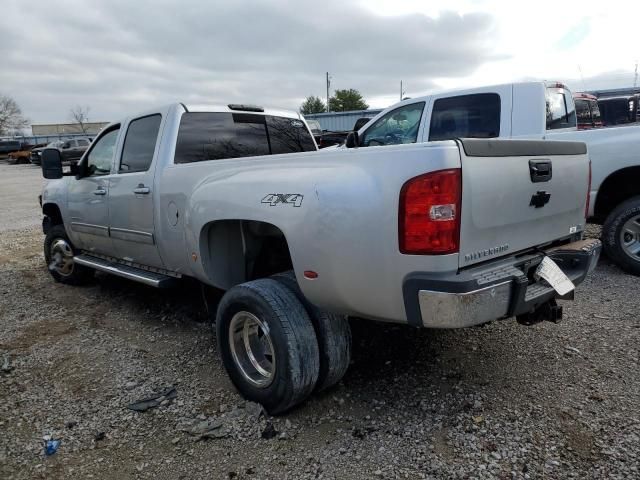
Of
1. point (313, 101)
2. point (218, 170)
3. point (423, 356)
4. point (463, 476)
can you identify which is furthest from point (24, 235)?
point (313, 101)

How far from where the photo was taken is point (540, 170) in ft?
8.66

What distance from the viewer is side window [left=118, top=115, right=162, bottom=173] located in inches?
162

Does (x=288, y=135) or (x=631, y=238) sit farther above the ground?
(x=288, y=135)

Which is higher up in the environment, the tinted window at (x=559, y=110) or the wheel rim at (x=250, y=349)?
the tinted window at (x=559, y=110)

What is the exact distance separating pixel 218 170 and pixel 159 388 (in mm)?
1516

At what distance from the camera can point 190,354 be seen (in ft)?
12.4

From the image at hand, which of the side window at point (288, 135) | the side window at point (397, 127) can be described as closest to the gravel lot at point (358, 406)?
the side window at point (288, 135)

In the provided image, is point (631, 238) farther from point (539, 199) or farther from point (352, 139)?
point (352, 139)

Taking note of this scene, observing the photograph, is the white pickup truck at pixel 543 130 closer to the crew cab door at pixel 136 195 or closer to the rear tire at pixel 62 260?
the crew cab door at pixel 136 195

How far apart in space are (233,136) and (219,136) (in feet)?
0.49

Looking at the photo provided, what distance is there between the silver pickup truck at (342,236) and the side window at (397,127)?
116 inches

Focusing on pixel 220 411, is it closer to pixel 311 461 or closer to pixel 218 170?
pixel 311 461

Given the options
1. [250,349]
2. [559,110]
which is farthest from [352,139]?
[250,349]

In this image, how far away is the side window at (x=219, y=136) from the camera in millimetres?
3975
